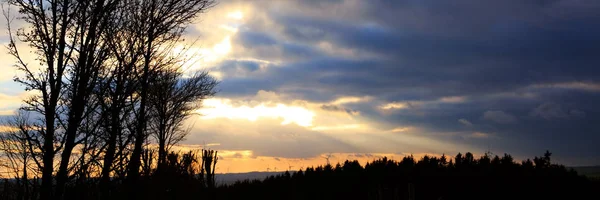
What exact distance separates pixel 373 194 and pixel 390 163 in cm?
250

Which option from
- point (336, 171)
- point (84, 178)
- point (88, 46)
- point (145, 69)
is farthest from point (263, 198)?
point (145, 69)

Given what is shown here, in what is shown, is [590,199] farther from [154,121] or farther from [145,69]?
[154,121]

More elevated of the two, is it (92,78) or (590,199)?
(92,78)

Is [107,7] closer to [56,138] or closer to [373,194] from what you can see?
[56,138]

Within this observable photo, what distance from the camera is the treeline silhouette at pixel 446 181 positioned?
9.27 meters

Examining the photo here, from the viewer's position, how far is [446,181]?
10.2 metres

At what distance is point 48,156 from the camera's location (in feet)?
41.1

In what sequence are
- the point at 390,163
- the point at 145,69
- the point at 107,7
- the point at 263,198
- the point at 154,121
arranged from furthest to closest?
1. the point at 154,121
2. the point at 145,69
3. the point at 263,198
4. the point at 107,7
5. the point at 390,163

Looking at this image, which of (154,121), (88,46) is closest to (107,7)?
(88,46)

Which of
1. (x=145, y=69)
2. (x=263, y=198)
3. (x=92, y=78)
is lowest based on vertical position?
(x=263, y=198)

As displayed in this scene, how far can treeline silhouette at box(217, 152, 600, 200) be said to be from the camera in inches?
365

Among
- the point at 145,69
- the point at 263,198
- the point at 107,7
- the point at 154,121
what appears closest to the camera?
the point at 107,7

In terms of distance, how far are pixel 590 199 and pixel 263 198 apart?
8043mm

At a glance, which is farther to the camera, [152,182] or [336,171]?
[152,182]
